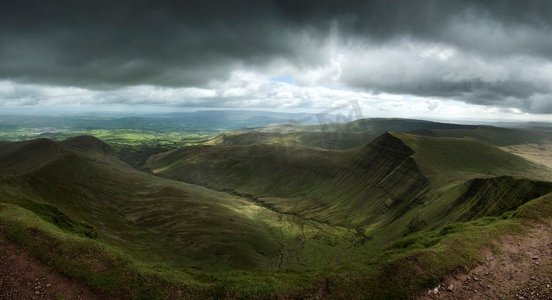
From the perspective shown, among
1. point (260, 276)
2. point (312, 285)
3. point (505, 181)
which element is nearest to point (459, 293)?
point (312, 285)

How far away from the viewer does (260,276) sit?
145 ft

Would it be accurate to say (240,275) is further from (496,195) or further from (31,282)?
(496,195)

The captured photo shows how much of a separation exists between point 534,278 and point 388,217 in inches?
5471

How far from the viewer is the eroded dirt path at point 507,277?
37438mm

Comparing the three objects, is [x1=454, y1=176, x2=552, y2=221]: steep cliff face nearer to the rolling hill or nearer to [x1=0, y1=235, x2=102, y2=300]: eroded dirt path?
the rolling hill

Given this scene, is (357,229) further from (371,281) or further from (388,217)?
(371,281)

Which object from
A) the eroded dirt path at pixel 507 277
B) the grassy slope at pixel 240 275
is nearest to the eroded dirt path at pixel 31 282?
the grassy slope at pixel 240 275

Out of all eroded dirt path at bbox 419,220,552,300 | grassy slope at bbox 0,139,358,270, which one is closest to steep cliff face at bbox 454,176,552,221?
eroded dirt path at bbox 419,220,552,300

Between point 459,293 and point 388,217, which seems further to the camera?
point 388,217

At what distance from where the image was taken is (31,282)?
126 ft

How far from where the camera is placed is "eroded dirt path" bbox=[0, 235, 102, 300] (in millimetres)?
36844

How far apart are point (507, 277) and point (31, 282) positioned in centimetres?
5454

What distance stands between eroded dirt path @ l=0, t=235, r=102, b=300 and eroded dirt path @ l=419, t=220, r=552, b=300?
38763 millimetres

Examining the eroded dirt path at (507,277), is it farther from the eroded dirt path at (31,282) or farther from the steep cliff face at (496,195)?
the steep cliff face at (496,195)
